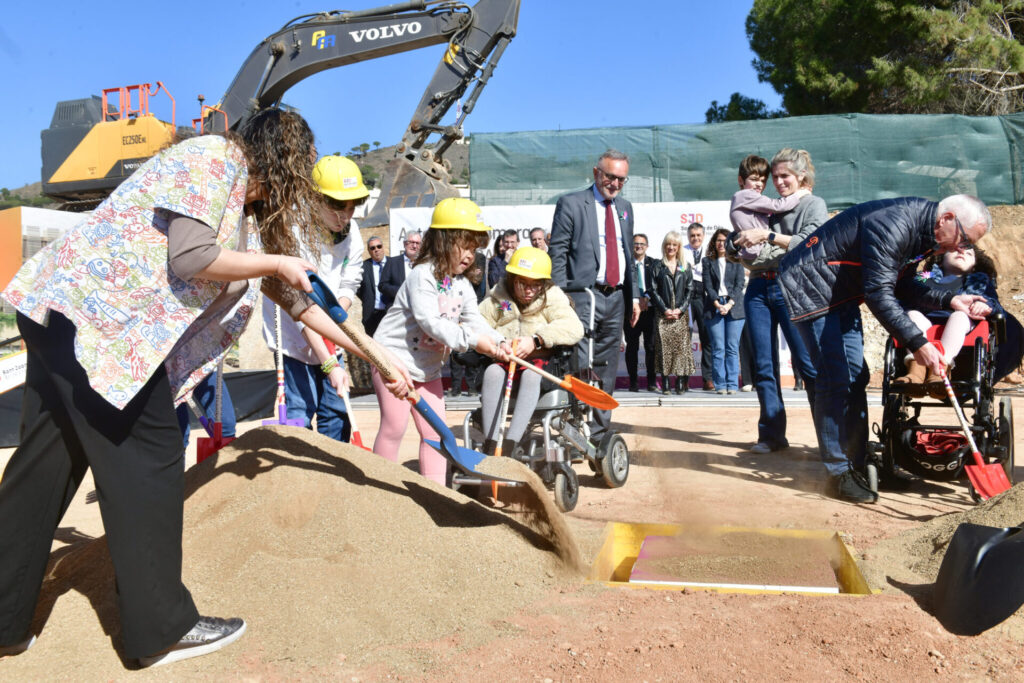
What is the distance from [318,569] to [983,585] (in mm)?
2240

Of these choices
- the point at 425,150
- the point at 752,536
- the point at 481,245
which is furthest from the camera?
the point at 425,150

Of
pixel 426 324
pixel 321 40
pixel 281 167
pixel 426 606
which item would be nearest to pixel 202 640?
pixel 426 606

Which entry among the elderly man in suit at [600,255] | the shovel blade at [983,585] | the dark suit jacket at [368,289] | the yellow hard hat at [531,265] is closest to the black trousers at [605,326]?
the elderly man in suit at [600,255]

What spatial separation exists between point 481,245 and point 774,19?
21.8 meters

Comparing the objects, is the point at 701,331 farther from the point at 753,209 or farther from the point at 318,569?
the point at 318,569

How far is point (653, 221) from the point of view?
11383 millimetres

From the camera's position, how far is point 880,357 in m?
11.6

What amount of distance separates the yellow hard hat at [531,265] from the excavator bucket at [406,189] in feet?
28.5

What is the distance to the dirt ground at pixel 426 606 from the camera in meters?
2.64

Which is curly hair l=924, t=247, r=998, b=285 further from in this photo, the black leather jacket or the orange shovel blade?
the black leather jacket

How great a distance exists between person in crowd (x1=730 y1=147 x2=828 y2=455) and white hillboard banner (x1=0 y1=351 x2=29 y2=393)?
4959mm

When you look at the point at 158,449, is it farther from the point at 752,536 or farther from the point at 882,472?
the point at 882,472

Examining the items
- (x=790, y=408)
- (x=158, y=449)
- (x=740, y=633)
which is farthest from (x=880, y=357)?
(x=158, y=449)

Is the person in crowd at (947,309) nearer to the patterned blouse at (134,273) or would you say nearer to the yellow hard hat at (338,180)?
the yellow hard hat at (338,180)
